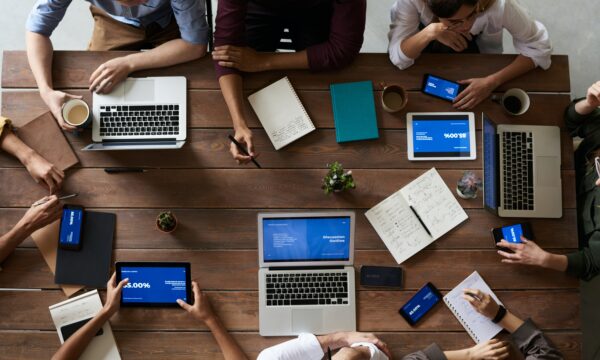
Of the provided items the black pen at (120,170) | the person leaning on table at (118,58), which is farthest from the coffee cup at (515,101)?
the black pen at (120,170)

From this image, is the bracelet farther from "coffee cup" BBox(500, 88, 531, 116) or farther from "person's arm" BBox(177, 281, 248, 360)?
"person's arm" BBox(177, 281, 248, 360)

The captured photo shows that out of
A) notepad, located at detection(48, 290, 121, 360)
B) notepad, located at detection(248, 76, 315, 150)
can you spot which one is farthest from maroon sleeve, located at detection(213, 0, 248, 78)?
notepad, located at detection(48, 290, 121, 360)

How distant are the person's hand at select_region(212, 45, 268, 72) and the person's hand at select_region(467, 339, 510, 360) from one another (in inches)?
55.4

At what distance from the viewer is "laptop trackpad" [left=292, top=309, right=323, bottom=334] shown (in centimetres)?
191

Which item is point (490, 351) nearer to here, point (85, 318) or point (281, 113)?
point (281, 113)

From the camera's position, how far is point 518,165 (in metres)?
1.99

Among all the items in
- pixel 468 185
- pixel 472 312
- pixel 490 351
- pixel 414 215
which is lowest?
pixel 490 351

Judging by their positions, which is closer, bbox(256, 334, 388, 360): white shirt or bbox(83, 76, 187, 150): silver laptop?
bbox(256, 334, 388, 360): white shirt

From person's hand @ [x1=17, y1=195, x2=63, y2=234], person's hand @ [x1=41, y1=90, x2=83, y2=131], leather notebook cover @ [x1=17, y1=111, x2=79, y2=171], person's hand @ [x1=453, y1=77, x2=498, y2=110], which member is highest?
person's hand @ [x1=453, y1=77, x2=498, y2=110]

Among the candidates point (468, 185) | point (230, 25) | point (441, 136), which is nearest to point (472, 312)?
point (468, 185)

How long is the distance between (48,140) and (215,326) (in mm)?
1009

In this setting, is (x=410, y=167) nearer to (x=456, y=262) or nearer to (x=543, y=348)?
(x=456, y=262)

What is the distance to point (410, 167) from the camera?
1980mm

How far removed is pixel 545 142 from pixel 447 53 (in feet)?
1.82
